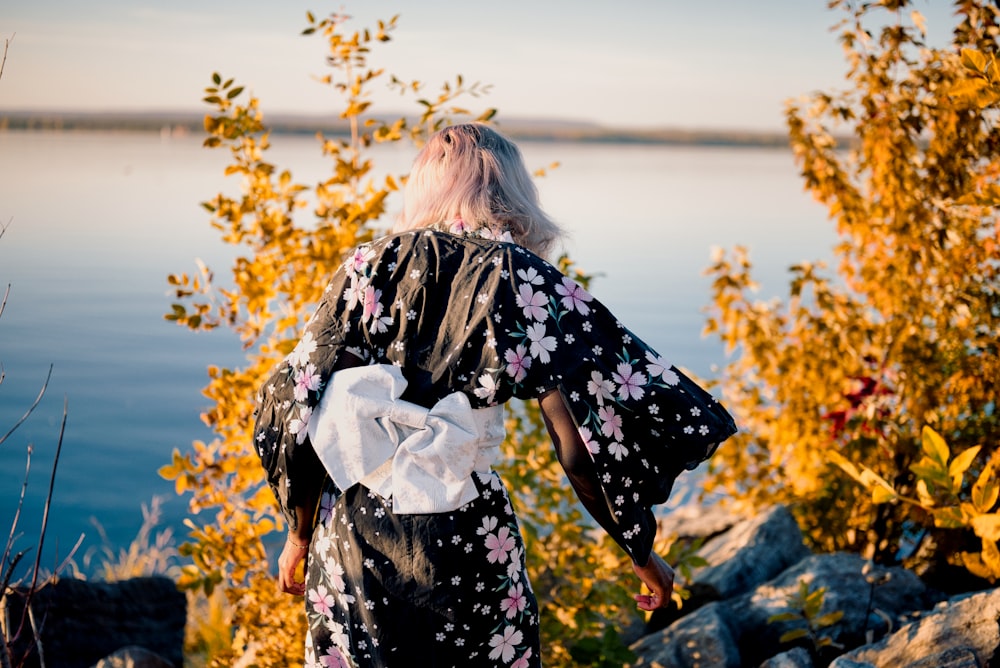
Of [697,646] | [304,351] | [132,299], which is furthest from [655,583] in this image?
[132,299]

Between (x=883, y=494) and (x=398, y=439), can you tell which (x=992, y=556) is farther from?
(x=398, y=439)

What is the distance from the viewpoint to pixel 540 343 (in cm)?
200

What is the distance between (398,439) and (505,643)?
1.74 feet

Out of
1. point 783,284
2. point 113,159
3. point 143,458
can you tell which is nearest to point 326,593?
point 143,458

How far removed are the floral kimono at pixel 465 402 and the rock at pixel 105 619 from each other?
186cm

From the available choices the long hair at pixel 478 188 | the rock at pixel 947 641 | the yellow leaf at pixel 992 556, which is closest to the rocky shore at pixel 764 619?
the rock at pixel 947 641

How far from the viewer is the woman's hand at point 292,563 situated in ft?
7.32

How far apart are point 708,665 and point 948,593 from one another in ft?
4.44

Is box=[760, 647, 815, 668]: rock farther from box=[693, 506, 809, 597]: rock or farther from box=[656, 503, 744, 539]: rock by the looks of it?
box=[656, 503, 744, 539]: rock

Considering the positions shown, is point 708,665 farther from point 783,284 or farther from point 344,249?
point 783,284

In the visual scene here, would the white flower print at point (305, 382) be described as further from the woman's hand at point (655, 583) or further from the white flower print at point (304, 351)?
the woman's hand at point (655, 583)

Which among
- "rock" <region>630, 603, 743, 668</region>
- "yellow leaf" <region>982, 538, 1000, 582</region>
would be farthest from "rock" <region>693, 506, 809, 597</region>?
"yellow leaf" <region>982, 538, 1000, 582</region>

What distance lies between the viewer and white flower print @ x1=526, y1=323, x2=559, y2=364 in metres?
1.99

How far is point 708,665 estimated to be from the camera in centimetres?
317
